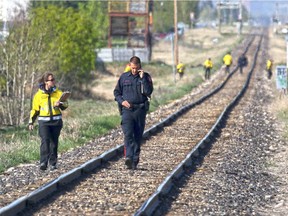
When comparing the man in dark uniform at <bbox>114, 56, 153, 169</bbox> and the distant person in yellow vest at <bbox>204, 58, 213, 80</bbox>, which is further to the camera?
the distant person in yellow vest at <bbox>204, 58, 213, 80</bbox>

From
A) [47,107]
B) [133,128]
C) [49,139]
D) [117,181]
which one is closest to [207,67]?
[133,128]

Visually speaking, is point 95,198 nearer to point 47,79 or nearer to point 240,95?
point 47,79

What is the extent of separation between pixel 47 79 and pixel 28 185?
1816mm

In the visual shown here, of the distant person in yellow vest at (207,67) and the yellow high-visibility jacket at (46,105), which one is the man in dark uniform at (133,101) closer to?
the yellow high-visibility jacket at (46,105)

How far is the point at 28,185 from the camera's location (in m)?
11.4

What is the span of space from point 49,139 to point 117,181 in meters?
1.54

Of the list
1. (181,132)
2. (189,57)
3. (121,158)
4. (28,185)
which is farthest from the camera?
(189,57)

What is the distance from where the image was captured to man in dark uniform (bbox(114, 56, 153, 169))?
12.4m

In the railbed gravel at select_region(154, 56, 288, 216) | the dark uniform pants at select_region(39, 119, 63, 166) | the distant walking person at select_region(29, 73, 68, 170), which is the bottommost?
the railbed gravel at select_region(154, 56, 288, 216)

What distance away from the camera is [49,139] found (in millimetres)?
12703

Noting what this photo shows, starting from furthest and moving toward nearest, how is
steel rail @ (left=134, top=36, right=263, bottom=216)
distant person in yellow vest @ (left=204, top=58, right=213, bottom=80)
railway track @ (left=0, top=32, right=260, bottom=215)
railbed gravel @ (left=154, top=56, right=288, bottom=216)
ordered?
distant person in yellow vest @ (left=204, top=58, right=213, bottom=80) → railbed gravel @ (left=154, top=56, right=288, bottom=216) → railway track @ (left=0, top=32, right=260, bottom=215) → steel rail @ (left=134, top=36, right=263, bottom=216)

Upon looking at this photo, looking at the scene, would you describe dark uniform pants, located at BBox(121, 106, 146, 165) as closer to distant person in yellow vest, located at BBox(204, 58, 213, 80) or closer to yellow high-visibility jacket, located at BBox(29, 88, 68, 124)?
yellow high-visibility jacket, located at BBox(29, 88, 68, 124)

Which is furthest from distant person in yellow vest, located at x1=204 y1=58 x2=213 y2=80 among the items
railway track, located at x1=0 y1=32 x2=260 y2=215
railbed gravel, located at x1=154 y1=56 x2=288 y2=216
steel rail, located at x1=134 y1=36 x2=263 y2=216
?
railway track, located at x1=0 y1=32 x2=260 y2=215

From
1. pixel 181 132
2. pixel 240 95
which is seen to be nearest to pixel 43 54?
pixel 240 95
